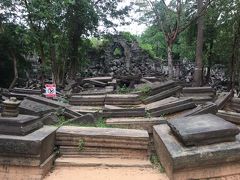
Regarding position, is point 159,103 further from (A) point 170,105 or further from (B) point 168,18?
(B) point 168,18

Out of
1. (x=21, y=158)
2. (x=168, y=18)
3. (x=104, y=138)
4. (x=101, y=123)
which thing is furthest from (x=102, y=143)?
(x=168, y=18)

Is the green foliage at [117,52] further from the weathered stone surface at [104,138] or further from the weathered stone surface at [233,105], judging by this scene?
the weathered stone surface at [104,138]

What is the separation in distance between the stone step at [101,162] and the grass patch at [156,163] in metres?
0.11

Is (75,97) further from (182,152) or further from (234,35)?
(234,35)

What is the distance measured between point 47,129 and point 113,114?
2258 millimetres

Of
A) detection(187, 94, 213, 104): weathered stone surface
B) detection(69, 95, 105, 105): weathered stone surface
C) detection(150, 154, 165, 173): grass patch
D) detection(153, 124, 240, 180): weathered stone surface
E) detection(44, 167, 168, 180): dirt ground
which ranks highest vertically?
detection(187, 94, 213, 104): weathered stone surface

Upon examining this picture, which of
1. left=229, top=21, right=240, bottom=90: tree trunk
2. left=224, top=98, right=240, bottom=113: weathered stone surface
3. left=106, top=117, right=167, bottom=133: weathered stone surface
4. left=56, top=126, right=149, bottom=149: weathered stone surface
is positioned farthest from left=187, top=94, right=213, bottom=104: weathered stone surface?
left=229, top=21, right=240, bottom=90: tree trunk

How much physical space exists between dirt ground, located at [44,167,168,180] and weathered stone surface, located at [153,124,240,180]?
0.34 m

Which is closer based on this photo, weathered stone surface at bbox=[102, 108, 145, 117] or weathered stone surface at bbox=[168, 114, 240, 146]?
weathered stone surface at bbox=[168, 114, 240, 146]

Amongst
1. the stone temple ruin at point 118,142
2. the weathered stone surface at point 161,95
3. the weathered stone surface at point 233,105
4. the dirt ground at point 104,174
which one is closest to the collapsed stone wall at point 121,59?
the weathered stone surface at point 161,95

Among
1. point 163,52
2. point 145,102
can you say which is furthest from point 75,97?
point 163,52

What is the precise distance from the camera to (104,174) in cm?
450

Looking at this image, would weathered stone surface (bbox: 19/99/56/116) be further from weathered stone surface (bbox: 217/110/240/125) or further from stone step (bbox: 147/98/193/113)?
weathered stone surface (bbox: 217/110/240/125)

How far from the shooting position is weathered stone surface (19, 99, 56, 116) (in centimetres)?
695
